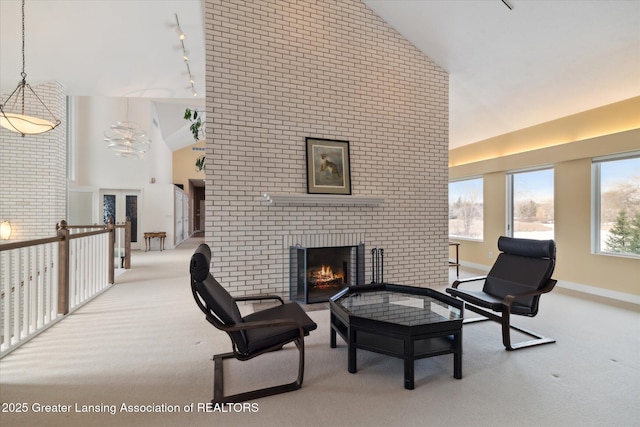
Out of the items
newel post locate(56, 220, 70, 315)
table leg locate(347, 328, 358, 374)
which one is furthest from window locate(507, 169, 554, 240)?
newel post locate(56, 220, 70, 315)

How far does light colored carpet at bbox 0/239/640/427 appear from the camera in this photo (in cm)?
192

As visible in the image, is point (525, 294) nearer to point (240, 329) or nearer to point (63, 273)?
point (240, 329)

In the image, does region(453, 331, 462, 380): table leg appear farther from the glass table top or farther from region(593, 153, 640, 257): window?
region(593, 153, 640, 257): window

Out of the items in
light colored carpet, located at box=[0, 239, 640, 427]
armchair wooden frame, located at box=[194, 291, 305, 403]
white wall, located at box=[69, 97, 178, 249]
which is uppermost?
white wall, located at box=[69, 97, 178, 249]

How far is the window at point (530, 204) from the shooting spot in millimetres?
5621

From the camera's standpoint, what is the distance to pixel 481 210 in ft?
23.2

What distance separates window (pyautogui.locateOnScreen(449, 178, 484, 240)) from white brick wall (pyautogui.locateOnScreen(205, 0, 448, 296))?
2.47 metres

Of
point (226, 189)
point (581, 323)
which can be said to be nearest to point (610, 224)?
point (581, 323)

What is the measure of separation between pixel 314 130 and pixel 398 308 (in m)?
2.80

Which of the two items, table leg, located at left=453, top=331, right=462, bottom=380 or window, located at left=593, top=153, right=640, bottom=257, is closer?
table leg, located at left=453, top=331, right=462, bottom=380

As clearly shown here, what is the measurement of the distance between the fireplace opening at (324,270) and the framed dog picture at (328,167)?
90 cm

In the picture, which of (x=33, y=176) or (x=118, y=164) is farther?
(x=118, y=164)

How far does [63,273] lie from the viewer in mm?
3748

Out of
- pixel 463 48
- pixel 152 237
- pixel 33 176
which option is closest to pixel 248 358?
pixel 463 48
